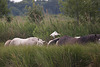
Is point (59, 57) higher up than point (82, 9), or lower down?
lower down

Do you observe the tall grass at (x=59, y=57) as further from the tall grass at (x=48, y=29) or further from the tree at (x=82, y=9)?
the tree at (x=82, y=9)

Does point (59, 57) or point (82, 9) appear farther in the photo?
point (82, 9)

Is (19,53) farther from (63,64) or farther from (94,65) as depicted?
(94,65)

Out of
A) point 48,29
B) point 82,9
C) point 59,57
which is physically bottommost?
point 59,57

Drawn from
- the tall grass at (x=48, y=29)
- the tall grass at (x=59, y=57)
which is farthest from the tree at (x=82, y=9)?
the tall grass at (x=59, y=57)

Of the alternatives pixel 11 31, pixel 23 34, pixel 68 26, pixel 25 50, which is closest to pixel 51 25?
pixel 68 26

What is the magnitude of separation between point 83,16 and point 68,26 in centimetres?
156

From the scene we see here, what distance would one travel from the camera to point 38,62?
343 cm

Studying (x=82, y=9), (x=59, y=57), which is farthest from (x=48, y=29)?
(x=59, y=57)

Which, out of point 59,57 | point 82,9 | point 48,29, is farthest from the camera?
point 82,9

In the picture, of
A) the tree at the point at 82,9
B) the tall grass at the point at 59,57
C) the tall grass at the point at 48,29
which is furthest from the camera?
the tree at the point at 82,9

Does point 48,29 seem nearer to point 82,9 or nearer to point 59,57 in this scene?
point 82,9

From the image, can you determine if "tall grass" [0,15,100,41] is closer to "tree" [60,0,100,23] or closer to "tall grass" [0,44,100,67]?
"tree" [60,0,100,23]

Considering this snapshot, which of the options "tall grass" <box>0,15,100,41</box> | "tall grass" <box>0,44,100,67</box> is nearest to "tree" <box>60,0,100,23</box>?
"tall grass" <box>0,15,100,41</box>
